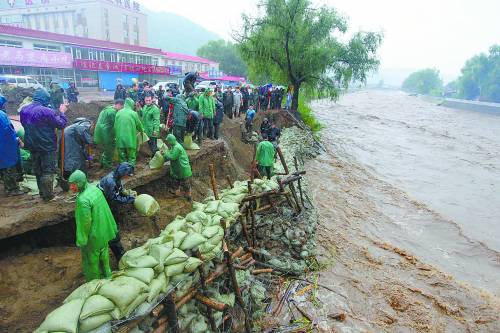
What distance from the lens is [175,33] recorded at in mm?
150000

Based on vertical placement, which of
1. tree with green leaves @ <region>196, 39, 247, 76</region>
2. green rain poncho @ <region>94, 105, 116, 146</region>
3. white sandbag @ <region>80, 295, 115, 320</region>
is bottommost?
white sandbag @ <region>80, 295, 115, 320</region>

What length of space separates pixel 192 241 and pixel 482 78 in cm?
7854

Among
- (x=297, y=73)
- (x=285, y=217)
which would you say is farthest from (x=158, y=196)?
(x=297, y=73)

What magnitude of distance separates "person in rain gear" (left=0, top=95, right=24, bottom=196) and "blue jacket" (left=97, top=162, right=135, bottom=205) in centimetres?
173

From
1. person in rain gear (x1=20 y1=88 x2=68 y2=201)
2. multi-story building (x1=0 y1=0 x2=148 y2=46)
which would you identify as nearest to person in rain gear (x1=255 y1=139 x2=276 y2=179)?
person in rain gear (x1=20 y1=88 x2=68 y2=201)

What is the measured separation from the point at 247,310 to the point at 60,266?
2789mm

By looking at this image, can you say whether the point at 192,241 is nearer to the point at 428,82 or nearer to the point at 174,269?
the point at 174,269

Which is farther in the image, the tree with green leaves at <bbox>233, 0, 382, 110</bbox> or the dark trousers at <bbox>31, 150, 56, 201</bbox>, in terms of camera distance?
the tree with green leaves at <bbox>233, 0, 382, 110</bbox>

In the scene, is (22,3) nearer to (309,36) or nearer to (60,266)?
(309,36)

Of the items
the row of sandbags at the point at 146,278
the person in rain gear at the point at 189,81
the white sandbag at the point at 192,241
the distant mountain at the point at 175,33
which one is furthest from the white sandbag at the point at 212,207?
the distant mountain at the point at 175,33

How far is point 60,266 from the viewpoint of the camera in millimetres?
4664

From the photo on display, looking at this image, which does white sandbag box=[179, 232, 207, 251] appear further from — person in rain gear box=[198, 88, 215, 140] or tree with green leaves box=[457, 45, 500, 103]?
tree with green leaves box=[457, 45, 500, 103]

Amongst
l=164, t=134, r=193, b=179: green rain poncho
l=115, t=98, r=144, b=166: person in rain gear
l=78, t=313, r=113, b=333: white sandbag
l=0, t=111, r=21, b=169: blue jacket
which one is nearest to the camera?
l=78, t=313, r=113, b=333: white sandbag

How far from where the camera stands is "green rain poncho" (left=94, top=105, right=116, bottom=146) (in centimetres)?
633
